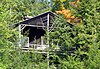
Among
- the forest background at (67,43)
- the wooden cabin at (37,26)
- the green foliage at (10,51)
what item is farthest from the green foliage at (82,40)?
the wooden cabin at (37,26)

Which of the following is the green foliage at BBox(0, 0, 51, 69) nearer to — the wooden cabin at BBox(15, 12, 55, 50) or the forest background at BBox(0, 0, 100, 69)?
the forest background at BBox(0, 0, 100, 69)

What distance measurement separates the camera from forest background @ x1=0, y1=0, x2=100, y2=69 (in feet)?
40.2

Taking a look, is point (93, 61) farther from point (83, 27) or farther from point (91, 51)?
point (83, 27)

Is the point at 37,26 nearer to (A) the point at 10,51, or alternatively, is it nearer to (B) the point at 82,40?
(B) the point at 82,40

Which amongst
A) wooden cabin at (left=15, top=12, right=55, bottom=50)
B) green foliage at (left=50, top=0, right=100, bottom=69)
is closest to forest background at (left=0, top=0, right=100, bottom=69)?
green foliage at (left=50, top=0, right=100, bottom=69)

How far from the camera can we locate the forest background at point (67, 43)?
40.2 feet

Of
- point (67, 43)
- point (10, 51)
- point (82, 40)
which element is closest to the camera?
point (10, 51)

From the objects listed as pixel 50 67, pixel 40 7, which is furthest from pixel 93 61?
pixel 40 7

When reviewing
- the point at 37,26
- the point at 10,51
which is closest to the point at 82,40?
the point at 10,51

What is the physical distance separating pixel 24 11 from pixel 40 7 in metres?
7.72

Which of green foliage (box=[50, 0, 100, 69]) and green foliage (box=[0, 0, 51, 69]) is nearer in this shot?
green foliage (box=[0, 0, 51, 69])

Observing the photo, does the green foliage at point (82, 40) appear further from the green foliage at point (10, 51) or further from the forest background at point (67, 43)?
the green foliage at point (10, 51)

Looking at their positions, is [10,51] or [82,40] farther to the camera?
[82,40]

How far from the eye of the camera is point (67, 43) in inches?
553
